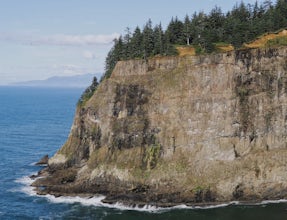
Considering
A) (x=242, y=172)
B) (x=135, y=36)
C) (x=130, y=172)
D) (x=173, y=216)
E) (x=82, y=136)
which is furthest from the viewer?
(x=135, y=36)

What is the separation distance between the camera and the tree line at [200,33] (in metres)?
87.2

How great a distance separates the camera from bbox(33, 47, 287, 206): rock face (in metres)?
71.5

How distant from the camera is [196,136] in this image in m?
75.2

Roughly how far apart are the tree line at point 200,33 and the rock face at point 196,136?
9877 mm

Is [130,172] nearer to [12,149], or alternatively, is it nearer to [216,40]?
[216,40]

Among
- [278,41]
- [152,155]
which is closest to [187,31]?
A: [278,41]

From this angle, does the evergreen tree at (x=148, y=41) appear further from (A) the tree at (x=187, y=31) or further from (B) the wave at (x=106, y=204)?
(B) the wave at (x=106, y=204)

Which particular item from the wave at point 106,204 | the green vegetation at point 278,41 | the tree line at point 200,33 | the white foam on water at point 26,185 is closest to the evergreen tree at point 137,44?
the tree line at point 200,33

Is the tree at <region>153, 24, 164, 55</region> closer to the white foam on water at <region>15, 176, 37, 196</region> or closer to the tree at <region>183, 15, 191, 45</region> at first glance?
the tree at <region>183, 15, 191, 45</region>

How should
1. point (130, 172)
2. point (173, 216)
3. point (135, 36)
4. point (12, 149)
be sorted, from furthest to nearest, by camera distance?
point (12, 149) → point (135, 36) → point (130, 172) → point (173, 216)

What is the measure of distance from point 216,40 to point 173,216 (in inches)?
1638

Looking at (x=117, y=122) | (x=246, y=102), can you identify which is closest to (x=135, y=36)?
(x=117, y=122)

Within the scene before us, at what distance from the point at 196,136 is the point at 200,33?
82.8ft

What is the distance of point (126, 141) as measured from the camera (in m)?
79.3
